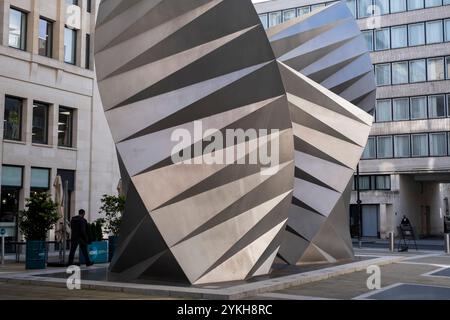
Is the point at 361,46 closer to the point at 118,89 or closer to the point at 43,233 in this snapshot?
the point at 118,89

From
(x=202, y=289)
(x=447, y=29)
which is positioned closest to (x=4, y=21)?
(x=202, y=289)

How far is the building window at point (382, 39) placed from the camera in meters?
58.4

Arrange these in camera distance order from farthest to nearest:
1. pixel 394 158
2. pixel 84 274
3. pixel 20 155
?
pixel 394 158 < pixel 20 155 < pixel 84 274

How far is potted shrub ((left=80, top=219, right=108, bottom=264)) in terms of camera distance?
22.8 m

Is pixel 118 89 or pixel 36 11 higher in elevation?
pixel 36 11

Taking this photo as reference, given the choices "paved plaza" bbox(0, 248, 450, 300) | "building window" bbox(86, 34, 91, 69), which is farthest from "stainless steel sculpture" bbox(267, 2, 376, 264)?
"building window" bbox(86, 34, 91, 69)

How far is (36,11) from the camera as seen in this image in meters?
34.2

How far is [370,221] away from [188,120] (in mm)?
44684

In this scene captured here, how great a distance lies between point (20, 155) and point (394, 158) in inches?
1437

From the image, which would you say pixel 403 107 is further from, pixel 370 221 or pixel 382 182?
pixel 370 221

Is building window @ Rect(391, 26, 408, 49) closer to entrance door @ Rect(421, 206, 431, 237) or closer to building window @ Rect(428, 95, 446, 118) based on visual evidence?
building window @ Rect(428, 95, 446, 118)

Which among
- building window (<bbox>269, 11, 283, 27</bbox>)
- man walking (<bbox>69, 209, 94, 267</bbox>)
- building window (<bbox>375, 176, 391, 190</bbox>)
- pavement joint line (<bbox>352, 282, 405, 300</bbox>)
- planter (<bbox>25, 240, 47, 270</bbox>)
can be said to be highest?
building window (<bbox>269, 11, 283, 27</bbox>)

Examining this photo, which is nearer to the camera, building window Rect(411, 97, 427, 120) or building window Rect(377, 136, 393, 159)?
building window Rect(411, 97, 427, 120)
